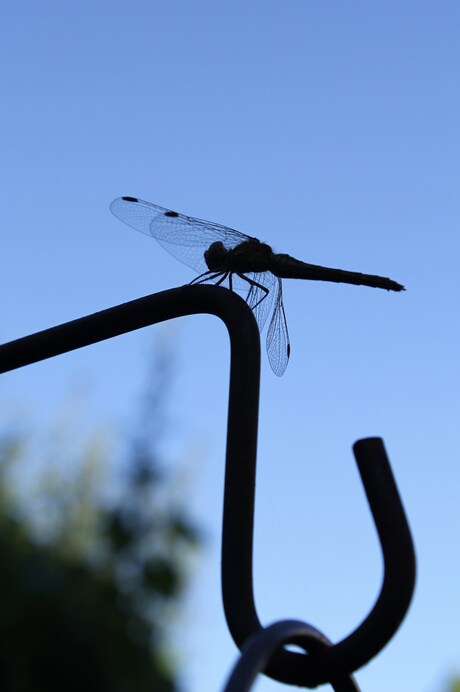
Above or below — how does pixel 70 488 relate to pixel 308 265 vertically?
below

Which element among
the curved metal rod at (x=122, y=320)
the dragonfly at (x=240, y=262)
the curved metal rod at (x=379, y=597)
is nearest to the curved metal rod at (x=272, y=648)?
the curved metal rod at (x=379, y=597)

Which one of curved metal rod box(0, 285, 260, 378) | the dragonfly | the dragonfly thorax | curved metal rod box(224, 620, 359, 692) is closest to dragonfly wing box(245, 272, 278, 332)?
the dragonfly

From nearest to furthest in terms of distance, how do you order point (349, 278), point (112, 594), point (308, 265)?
point (112, 594)
point (308, 265)
point (349, 278)

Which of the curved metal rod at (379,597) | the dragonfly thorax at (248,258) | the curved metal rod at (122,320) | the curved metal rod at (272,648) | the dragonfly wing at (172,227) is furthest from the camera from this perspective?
the dragonfly wing at (172,227)

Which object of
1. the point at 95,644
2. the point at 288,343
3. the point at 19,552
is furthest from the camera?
the point at 288,343

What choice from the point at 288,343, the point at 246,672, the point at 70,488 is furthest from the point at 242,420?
the point at 70,488

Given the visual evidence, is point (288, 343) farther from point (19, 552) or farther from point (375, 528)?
point (375, 528)

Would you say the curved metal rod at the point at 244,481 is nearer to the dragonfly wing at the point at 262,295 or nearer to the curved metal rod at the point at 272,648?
the curved metal rod at the point at 272,648
